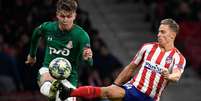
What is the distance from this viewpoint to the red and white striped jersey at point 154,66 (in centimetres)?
960

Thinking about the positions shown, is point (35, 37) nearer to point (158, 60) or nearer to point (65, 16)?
point (65, 16)

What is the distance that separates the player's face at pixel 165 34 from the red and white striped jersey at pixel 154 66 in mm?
215

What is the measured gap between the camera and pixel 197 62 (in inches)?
651

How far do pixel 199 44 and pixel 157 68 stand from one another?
7.38 metres

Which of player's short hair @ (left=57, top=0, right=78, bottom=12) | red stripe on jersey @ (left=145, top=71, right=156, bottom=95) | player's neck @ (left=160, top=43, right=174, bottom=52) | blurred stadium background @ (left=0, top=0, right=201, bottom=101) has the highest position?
player's short hair @ (left=57, top=0, right=78, bottom=12)

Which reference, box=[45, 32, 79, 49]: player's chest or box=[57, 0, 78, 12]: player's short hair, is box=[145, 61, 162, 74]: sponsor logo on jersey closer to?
box=[45, 32, 79, 49]: player's chest

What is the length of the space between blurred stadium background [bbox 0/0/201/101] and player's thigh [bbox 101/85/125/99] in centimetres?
413

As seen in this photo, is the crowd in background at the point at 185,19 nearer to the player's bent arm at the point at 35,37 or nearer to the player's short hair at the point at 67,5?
the player's bent arm at the point at 35,37

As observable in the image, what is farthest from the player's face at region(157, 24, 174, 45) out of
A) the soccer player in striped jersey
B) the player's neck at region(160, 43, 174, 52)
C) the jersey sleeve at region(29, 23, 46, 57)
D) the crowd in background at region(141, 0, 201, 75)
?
the crowd in background at region(141, 0, 201, 75)

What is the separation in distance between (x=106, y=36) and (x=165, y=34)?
864 centimetres

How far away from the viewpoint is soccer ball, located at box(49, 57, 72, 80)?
9.20 m

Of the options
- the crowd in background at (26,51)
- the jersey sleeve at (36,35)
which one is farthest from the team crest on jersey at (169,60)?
the crowd in background at (26,51)

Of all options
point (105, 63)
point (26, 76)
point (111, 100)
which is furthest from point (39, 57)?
point (111, 100)

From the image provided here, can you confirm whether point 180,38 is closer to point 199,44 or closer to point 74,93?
point 199,44
